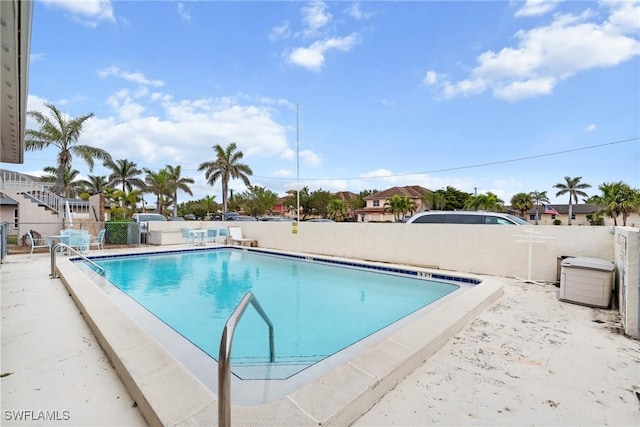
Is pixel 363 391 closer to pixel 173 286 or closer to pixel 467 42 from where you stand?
pixel 173 286

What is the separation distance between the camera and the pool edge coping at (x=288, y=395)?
2.02 meters

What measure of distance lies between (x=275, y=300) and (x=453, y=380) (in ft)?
14.0

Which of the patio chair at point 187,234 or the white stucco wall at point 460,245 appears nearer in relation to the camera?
the white stucco wall at point 460,245

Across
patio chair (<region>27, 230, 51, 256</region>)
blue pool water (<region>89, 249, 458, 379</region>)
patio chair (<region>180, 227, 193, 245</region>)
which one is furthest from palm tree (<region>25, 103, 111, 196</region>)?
blue pool water (<region>89, 249, 458, 379</region>)

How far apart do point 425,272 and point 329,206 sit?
3878cm

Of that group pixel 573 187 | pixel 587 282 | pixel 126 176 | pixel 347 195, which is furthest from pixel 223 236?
pixel 573 187

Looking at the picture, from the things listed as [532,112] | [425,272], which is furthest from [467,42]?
[425,272]

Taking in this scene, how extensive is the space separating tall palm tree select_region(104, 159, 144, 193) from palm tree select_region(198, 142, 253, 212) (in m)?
12.1

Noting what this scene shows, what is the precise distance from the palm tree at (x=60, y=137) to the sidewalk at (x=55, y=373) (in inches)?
679

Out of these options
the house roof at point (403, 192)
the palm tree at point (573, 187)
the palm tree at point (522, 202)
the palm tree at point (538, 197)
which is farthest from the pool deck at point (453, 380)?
the palm tree at point (573, 187)

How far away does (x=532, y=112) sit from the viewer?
1491 cm

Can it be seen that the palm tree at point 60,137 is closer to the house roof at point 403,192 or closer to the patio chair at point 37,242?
the patio chair at point 37,242

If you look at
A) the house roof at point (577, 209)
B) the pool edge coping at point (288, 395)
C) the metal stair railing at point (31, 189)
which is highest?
the house roof at point (577, 209)

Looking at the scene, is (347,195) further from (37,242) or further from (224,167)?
(37,242)
